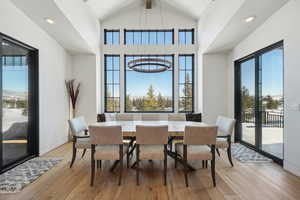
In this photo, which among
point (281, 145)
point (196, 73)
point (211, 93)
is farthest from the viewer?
point (196, 73)

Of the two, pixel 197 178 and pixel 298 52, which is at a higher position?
pixel 298 52

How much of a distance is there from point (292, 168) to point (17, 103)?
504cm

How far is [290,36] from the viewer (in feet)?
9.02

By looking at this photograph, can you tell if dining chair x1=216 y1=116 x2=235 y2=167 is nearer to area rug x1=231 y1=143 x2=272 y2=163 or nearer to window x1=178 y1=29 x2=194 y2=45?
area rug x1=231 y1=143 x2=272 y2=163

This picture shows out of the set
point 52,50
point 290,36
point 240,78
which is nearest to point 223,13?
point 290,36

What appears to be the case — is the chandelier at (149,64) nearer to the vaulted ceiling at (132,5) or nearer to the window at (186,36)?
the vaulted ceiling at (132,5)

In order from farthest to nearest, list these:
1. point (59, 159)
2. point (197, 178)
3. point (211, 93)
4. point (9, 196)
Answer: point (211, 93), point (59, 159), point (197, 178), point (9, 196)

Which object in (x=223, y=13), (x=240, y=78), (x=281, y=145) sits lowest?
(x=281, y=145)

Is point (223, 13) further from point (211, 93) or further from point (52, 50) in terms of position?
point (52, 50)

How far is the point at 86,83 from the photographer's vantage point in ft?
16.9

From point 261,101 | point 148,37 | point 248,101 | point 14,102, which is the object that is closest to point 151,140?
point 14,102

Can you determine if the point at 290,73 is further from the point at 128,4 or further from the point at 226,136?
the point at 128,4

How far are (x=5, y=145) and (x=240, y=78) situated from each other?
5.55 meters

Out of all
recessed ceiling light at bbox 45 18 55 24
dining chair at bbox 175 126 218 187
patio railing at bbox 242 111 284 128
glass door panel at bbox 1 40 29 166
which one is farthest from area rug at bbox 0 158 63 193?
patio railing at bbox 242 111 284 128
